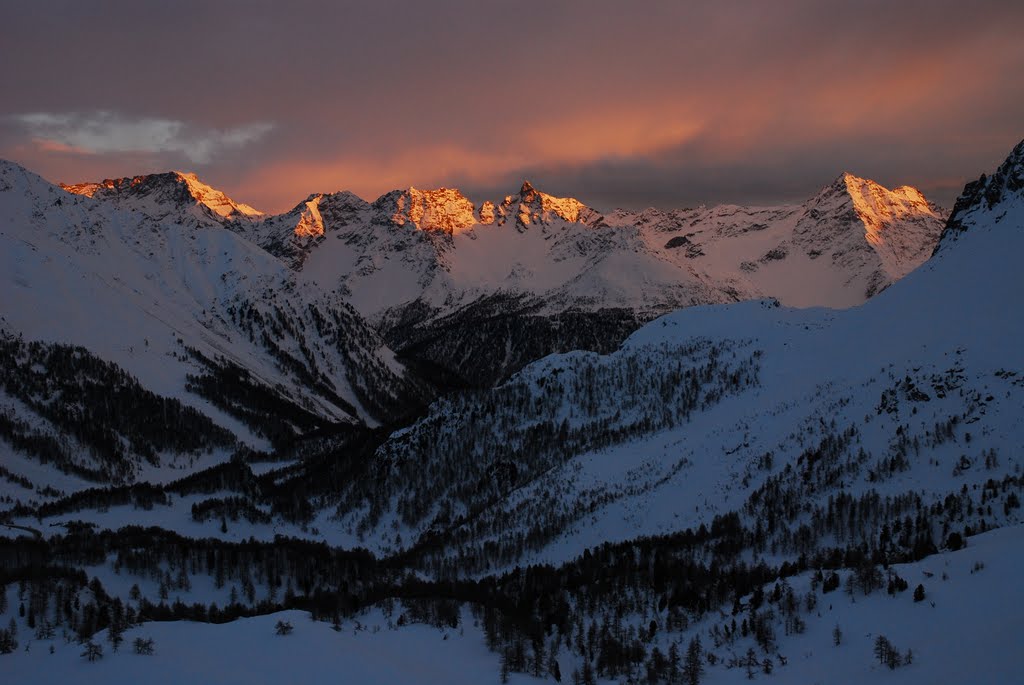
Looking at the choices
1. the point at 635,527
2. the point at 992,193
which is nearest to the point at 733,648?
the point at 635,527

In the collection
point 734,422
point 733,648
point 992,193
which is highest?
point 992,193

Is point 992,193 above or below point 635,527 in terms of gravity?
above

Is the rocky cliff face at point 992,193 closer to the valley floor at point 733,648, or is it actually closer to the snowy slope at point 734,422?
the snowy slope at point 734,422

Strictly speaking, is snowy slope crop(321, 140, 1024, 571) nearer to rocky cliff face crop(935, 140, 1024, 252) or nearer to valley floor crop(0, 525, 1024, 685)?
rocky cliff face crop(935, 140, 1024, 252)

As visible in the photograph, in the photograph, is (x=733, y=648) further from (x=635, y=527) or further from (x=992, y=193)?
(x=992, y=193)

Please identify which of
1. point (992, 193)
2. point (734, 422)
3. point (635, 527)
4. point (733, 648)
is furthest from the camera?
point (992, 193)

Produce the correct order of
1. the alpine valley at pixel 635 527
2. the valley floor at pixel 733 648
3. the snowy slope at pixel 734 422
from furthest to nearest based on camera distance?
the snowy slope at pixel 734 422 → the alpine valley at pixel 635 527 → the valley floor at pixel 733 648

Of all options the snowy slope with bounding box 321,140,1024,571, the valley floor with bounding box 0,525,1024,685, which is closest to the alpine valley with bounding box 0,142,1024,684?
the valley floor with bounding box 0,525,1024,685

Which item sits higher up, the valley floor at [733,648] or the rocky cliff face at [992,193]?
the rocky cliff face at [992,193]

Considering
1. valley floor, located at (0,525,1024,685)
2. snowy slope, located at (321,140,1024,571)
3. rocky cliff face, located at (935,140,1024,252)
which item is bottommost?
valley floor, located at (0,525,1024,685)

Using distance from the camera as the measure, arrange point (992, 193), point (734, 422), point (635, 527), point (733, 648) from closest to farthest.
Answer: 1. point (733, 648)
2. point (635, 527)
3. point (734, 422)
4. point (992, 193)

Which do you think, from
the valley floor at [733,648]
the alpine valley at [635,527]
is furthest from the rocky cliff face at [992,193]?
the valley floor at [733,648]

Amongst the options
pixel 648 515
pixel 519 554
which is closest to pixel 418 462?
pixel 519 554

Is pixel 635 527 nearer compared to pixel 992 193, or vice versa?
pixel 635 527
